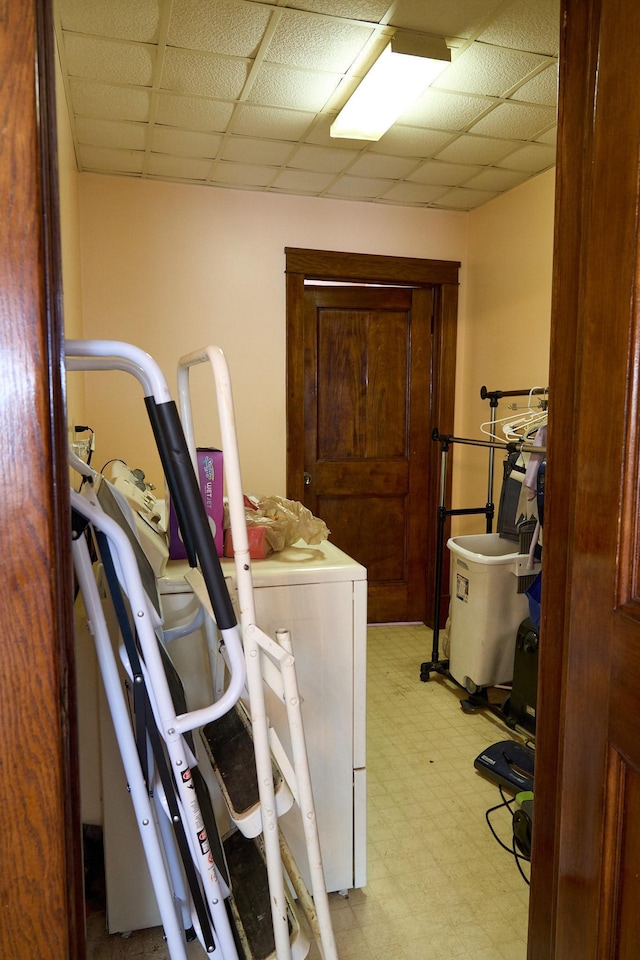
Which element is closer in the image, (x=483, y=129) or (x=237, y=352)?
(x=483, y=129)

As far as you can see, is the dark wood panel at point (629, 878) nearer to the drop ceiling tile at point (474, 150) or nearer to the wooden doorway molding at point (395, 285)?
the drop ceiling tile at point (474, 150)

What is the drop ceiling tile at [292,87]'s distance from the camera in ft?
7.42

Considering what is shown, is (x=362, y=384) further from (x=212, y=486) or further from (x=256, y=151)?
(x=212, y=486)

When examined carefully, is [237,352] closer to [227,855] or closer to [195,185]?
[195,185]

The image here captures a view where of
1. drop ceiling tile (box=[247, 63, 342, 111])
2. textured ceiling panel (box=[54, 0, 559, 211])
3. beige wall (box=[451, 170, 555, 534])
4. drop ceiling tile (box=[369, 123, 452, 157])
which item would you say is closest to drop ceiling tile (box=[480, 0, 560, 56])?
textured ceiling panel (box=[54, 0, 559, 211])

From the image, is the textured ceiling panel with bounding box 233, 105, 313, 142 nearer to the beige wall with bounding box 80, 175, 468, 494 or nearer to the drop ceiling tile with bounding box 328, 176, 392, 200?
the drop ceiling tile with bounding box 328, 176, 392, 200

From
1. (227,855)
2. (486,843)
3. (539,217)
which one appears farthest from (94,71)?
(486,843)

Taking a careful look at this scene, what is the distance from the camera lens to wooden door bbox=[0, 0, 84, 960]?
2.08 feet

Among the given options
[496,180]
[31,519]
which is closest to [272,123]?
[496,180]

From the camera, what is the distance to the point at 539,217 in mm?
3258

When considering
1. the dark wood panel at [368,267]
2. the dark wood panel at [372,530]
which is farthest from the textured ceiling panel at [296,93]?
the dark wood panel at [372,530]

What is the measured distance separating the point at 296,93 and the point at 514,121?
3.03 ft

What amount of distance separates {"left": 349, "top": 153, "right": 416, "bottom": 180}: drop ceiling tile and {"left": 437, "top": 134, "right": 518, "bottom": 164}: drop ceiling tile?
18 cm

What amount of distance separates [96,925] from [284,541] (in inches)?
44.1
